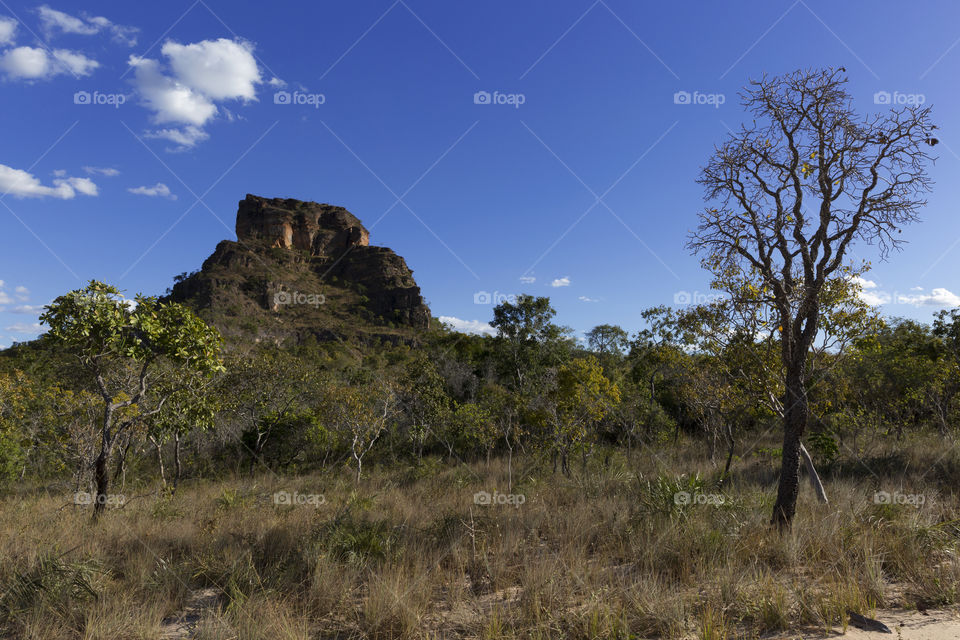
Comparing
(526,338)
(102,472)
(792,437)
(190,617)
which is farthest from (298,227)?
(792,437)

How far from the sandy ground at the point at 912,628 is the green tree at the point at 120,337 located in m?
8.30

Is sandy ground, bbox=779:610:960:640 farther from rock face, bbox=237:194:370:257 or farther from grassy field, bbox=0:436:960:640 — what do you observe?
rock face, bbox=237:194:370:257

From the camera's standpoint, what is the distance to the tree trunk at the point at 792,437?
5.86m

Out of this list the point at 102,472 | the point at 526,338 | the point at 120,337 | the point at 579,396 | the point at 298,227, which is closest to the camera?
the point at 120,337

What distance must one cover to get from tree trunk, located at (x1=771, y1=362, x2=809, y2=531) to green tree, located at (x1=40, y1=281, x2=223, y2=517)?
8603 millimetres

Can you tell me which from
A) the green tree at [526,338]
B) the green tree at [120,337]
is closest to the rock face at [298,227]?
the green tree at [526,338]

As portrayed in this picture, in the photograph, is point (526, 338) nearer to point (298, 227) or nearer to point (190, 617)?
point (190, 617)

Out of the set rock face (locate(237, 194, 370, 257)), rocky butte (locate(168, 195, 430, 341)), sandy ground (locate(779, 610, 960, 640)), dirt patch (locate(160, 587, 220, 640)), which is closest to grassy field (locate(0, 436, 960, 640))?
dirt patch (locate(160, 587, 220, 640))

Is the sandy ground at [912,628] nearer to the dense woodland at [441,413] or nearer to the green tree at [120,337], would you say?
the dense woodland at [441,413]

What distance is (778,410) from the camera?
7.16m

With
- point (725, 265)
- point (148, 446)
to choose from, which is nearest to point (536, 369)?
point (148, 446)

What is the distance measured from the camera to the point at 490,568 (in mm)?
5227

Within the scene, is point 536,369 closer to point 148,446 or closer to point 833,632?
point 148,446

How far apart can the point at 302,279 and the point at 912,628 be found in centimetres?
10054
